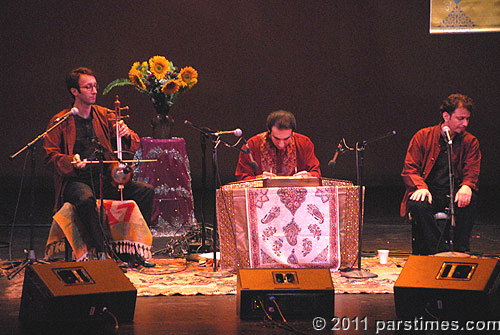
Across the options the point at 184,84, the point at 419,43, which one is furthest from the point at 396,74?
the point at 184,84

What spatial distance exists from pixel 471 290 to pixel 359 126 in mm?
6579

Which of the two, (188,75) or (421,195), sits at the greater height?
(188,75)

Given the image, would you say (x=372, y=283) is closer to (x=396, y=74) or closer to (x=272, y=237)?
(x=272, y=237)

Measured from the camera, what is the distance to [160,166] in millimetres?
6250

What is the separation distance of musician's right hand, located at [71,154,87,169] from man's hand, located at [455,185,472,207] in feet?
9.04

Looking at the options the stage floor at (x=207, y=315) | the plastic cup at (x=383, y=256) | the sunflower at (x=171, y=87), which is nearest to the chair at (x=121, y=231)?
the stage floor at (x=207, y=315)

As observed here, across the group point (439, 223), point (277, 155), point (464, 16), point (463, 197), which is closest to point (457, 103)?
point (463, 197)

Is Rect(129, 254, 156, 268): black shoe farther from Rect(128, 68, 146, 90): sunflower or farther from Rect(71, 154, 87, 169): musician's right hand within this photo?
Rect(128, 68, 146, 90): sunflower

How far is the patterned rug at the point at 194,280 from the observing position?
404 centimetres

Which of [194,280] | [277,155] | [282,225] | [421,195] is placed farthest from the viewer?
[277,155]

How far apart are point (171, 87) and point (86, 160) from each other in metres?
1.66

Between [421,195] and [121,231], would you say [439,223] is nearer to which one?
[421,195]

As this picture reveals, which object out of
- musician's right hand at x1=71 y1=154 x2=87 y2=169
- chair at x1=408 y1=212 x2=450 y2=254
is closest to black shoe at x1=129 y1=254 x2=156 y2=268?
musician's right hand at x1=71 y1=154 x2=87 y2=169

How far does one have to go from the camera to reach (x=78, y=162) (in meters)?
4.64
